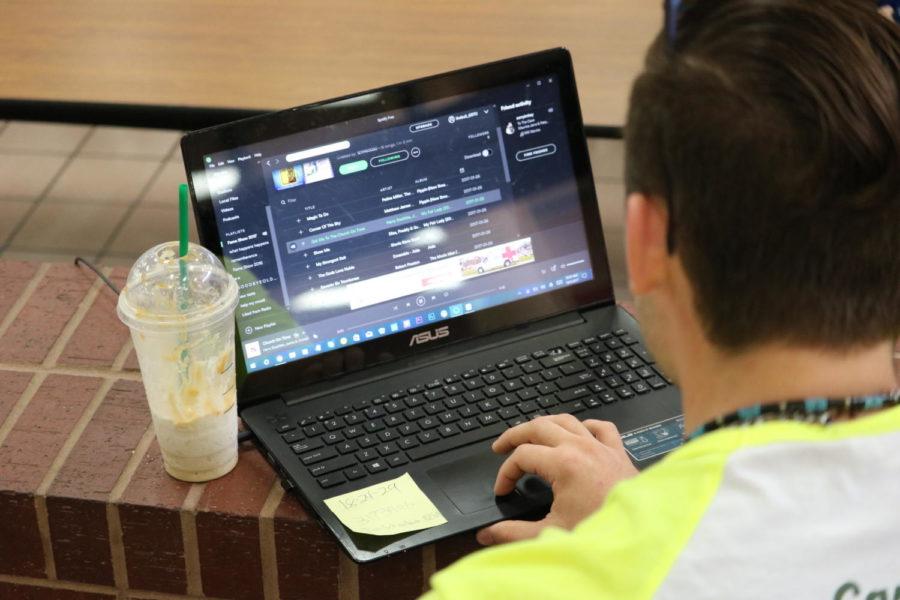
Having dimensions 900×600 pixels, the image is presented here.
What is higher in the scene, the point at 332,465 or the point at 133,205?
the point at 332,465

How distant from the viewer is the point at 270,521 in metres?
1.27

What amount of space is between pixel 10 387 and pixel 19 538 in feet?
0.61

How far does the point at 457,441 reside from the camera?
4.35 ft

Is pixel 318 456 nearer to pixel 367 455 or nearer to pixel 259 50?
pixel 367 455

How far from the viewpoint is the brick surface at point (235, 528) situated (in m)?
1.28

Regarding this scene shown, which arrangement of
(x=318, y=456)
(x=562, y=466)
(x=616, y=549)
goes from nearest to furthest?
(x=616, y=549) < (x=562, y=466) < (x=318, y=456)

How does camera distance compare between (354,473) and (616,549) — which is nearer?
(616,549)

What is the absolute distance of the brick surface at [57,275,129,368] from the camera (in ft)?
4.83

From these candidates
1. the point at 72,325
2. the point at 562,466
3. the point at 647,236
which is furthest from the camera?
the point at 72,325

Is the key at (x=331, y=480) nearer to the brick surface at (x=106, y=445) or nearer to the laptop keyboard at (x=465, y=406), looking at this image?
the laptop keyboard at (x=465, y=406)

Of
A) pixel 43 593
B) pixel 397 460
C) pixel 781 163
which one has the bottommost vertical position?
pixel 43 593

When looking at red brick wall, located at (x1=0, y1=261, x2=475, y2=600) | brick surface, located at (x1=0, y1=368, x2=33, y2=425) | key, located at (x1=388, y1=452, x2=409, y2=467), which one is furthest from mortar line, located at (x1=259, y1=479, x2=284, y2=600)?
brick surface, located at (x1=0, y1=368, x2=33, y2=425)

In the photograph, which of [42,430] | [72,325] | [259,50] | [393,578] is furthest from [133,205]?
[393,578]

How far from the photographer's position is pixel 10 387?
4.69 feet
